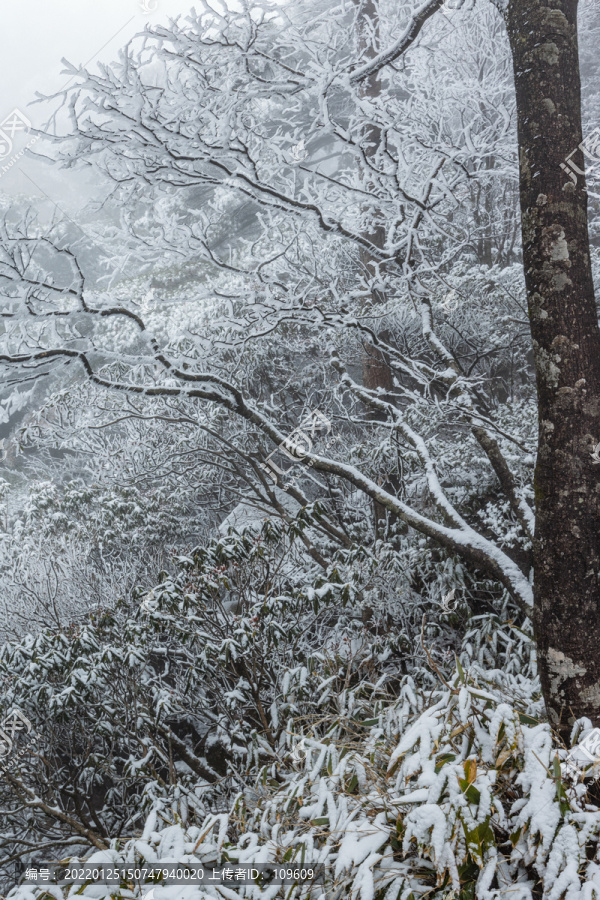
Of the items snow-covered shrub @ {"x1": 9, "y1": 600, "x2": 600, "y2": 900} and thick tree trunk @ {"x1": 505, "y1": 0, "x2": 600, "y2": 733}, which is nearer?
snow-covered shrub @ {"x1": 9, "y1": 600, "x2": 600, "y2": 900}

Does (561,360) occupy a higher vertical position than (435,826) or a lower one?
higher

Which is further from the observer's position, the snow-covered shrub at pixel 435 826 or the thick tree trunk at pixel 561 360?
the thick tree trunk at pixel 561 360

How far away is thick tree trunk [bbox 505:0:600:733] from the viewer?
175 centimetres

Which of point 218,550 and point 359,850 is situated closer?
point 359,850

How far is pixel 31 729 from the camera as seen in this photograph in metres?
3.93

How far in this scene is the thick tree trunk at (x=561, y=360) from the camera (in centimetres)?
175

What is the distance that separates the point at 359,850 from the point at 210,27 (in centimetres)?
373

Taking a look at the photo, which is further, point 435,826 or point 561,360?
point 561,360

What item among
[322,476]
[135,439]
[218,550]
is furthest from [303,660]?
[135,439]

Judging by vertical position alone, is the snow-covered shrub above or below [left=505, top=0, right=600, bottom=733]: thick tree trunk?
below

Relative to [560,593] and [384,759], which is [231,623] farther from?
[560,593]

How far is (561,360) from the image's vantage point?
180 centimetres

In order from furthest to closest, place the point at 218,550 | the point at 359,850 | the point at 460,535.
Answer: the point at 218,550 < the point at 460,535 < the point at 359,850

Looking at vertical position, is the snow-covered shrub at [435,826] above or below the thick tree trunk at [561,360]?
below
